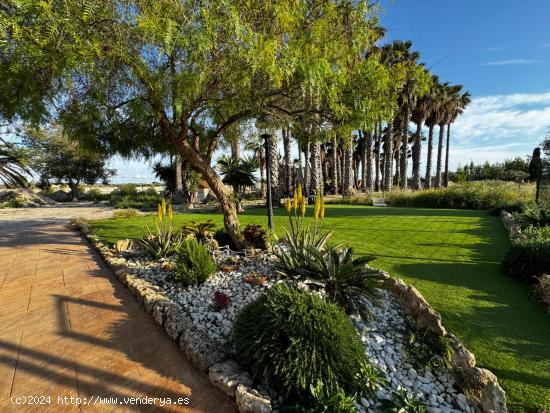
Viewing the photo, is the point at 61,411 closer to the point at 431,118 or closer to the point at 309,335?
the point at 309,335

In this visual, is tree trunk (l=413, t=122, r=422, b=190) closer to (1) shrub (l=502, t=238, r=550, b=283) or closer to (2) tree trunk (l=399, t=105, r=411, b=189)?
(2) tree trunk (l=399, t=105, r=411, b=189)

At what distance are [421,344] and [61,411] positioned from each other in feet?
9.91

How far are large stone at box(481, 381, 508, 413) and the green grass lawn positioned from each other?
0.15 metres

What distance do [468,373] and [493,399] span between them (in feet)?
0.73

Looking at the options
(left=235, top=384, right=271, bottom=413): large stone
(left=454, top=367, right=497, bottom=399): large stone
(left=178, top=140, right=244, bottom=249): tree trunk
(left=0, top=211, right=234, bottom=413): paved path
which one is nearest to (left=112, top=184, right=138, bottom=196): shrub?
(left=178, top=140, right=244, bottom=249): tree trunk

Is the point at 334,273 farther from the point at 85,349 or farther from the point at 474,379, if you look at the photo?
the point at 85,349

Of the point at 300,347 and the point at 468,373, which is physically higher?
the point at 300,347

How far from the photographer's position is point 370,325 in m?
3.03

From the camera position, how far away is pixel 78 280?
4.58 metres

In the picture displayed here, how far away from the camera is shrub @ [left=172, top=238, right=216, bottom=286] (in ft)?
13.2

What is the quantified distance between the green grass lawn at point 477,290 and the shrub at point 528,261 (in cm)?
18

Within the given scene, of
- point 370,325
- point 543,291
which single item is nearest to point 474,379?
point 370,325

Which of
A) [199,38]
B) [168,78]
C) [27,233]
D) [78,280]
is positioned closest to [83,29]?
[168,78]

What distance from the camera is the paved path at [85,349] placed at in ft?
7.41
